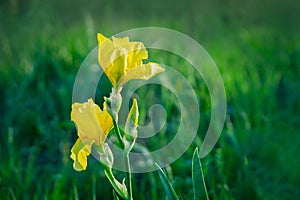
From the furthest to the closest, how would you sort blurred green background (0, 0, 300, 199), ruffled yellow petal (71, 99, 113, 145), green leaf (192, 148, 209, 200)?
blurred green background (0, 0, 300, 199) < green leaf (192, 148, 209, 200) < ruffled yellow petal (71, 99, 113, 145)

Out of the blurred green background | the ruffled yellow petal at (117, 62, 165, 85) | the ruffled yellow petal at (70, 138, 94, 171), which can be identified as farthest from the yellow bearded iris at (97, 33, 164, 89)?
the blurred green background

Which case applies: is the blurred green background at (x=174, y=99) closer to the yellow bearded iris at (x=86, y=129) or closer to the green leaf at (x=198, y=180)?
the green leaf at (x=198, y=180)

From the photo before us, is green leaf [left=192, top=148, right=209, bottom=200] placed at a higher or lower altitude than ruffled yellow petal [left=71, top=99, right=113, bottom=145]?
lower

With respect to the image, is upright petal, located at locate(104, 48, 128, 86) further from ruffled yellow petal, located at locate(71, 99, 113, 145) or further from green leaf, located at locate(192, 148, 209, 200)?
green leaf, located at locate(192, 148, 209, 200)

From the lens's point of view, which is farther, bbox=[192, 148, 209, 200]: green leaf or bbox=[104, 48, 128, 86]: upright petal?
bbox=[192, 148, 209, 200]: green leaf

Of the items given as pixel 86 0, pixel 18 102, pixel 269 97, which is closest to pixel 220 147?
pixel 269 97

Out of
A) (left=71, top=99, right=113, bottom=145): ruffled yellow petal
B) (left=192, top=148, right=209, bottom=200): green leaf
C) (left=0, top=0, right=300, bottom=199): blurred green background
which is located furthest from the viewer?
(left=0, top=0, right=300, bottom=199): blurred green background

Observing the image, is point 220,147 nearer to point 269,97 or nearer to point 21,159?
point 269,97

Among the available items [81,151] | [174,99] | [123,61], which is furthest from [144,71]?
[174,99]
